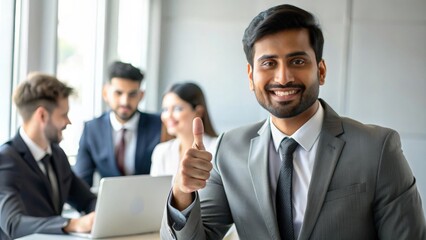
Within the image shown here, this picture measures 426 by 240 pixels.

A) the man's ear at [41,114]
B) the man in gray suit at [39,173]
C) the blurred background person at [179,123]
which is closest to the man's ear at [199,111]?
the blurred background person at [179,123]

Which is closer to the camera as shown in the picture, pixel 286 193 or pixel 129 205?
pixel 286 193

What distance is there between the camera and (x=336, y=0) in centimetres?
598

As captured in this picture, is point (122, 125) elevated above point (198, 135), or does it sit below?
below

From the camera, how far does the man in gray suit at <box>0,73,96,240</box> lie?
314 cm

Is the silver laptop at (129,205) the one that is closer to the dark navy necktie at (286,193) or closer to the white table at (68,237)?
the white table at (68,237)

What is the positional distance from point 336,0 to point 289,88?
4.40 meters

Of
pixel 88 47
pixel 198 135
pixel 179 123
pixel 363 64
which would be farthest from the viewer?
pixel 363 64

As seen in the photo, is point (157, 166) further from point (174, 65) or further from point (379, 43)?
point (379, 43)

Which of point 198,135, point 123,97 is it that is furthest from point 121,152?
point 198,135

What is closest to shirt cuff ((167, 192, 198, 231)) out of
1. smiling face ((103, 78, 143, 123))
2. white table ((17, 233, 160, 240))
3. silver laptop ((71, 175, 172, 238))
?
silver laptop ((71, 175, 172, 238))

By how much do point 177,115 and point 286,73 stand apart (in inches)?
106

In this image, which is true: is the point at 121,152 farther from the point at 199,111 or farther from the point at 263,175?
the point at 263,175

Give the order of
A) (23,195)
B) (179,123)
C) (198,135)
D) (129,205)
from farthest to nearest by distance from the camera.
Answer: (179,123), (23,195), (129,205), (198,135)

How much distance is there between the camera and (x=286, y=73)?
180 centimetres
